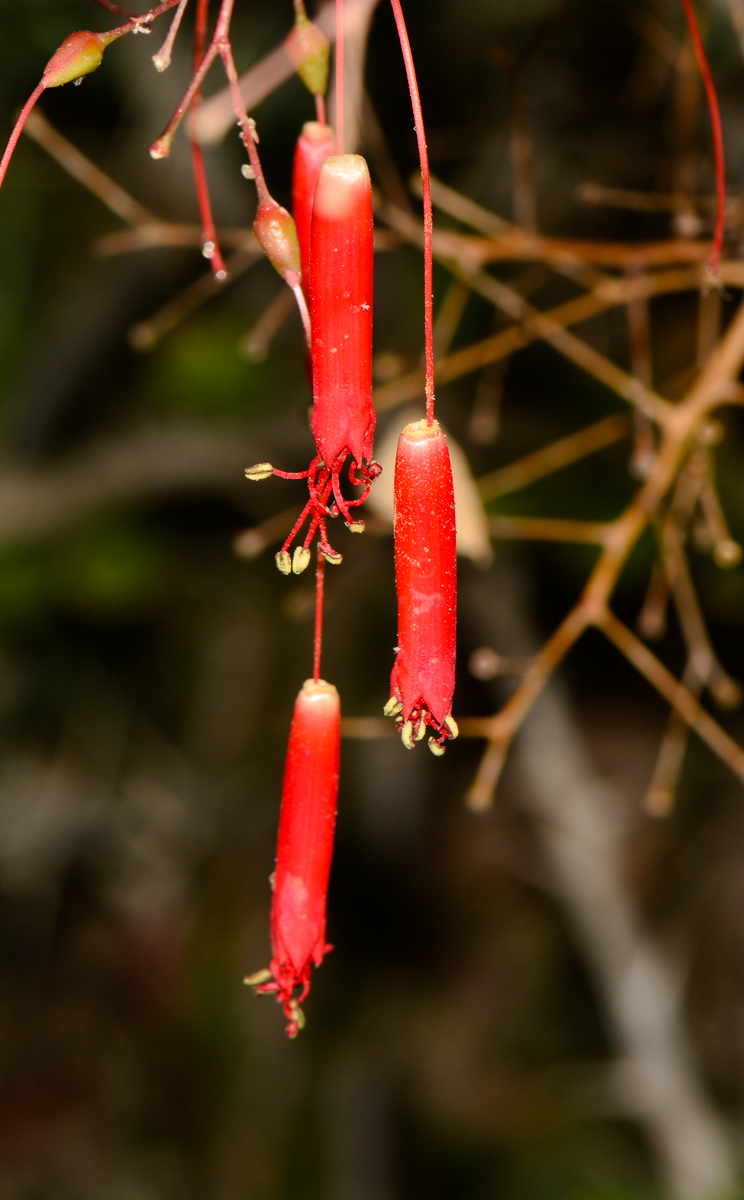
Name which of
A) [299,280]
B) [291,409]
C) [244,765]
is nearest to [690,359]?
[291,409]

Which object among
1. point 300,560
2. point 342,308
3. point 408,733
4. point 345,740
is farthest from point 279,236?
point 345,740

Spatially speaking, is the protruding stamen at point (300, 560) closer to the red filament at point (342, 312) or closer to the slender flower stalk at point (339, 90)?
the red filament at point (342, 312)

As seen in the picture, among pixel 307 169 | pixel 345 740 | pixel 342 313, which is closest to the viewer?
pixel 342 313

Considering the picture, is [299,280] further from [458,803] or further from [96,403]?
[458,803]

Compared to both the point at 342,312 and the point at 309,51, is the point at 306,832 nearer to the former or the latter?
the point at 342,312

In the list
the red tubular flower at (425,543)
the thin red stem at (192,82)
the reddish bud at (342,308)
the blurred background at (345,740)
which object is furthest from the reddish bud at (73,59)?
the blurred background at (345,740)
